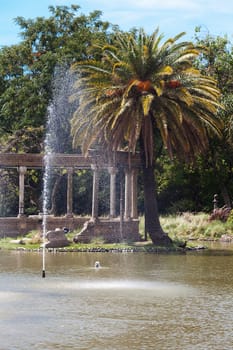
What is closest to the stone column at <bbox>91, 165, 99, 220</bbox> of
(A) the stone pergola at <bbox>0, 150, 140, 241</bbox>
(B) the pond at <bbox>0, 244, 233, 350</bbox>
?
(A) the stone pergola at <bbox>0, 150, 140, 241</bbox>

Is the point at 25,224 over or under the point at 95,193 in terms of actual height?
under

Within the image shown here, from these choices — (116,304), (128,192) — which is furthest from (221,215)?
(116,304)

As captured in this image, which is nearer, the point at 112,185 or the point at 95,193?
the point at 95,193

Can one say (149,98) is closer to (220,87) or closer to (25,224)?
(25,224)

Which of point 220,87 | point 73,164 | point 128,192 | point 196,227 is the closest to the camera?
point 73,164

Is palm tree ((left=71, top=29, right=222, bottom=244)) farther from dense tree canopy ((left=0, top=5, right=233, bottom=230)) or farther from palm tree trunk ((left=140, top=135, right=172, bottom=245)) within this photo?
dense tree canopy ((left=0, top=5, right=233, bottom=230))

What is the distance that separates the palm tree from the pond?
7735 mm

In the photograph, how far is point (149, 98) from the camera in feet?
122

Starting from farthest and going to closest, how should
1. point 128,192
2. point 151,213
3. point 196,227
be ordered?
point 196,227 < point 128,192 < point 151,213

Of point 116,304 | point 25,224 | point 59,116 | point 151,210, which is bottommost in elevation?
point 116,304

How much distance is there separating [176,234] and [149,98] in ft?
45.1

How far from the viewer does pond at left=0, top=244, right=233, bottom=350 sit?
52.9ft

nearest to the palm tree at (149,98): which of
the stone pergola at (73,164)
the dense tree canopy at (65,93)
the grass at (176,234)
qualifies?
the grass at (176,234)

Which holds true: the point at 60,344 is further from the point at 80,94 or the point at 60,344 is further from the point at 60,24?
the point at 60,24
